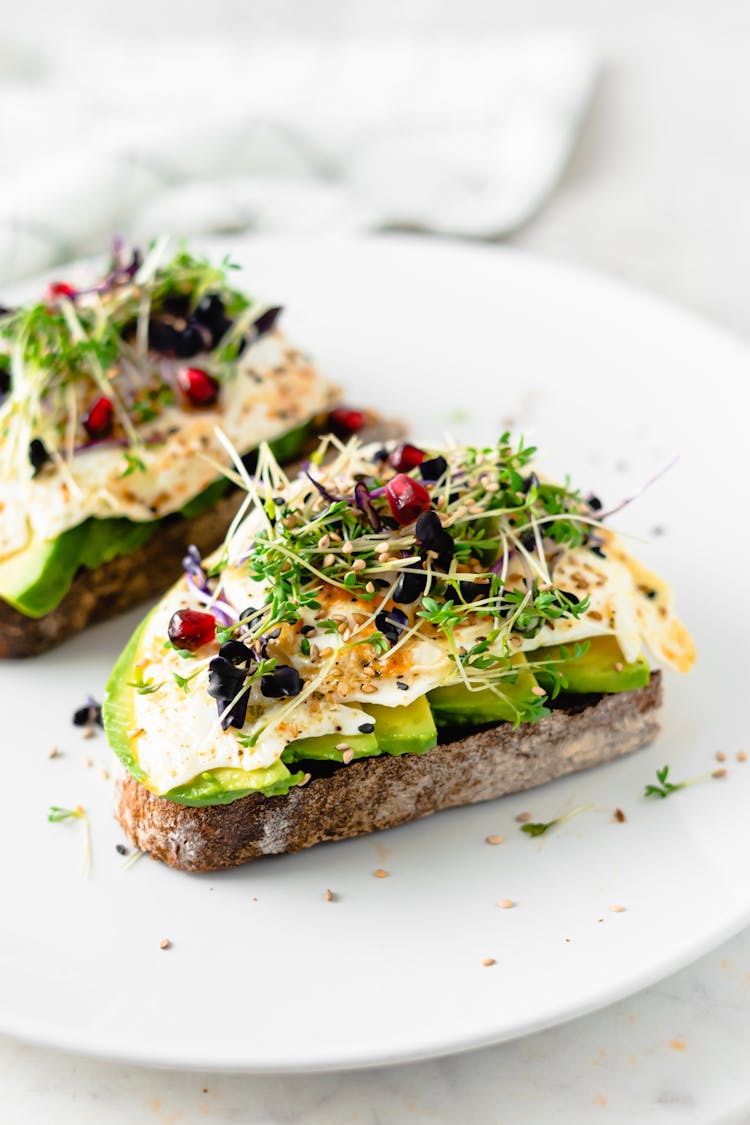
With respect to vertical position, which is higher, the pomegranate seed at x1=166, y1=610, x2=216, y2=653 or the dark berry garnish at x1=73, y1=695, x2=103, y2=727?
the pomegranate seed at x1=166, y1=610, x2=216, y2=653

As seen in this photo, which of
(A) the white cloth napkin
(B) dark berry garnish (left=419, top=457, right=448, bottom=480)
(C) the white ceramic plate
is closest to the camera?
(C) the white ceramic plate

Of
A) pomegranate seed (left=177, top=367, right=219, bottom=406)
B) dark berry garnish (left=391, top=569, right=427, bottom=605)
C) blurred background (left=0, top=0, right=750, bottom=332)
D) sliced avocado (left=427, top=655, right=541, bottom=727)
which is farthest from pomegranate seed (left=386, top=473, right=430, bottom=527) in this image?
blurred background (left=0, top=0, right=750, bottom=332)

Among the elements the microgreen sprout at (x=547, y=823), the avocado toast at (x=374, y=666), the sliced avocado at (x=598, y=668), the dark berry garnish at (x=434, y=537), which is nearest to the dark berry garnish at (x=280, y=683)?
the avocado toast at (x=374, y=666)

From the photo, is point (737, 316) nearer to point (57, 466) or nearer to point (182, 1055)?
point (57, 466)

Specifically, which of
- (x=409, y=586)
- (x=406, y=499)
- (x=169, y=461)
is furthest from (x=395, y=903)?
(x=169, y=461)

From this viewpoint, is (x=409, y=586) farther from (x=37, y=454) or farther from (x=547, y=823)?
(x=37, y=454)

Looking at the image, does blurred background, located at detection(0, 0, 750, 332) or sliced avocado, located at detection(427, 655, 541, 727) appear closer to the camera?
sliced avocado, located at detection(427, 655, 541, 727)

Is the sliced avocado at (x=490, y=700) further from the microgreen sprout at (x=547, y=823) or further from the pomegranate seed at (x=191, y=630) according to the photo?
the pomegranate seed at (x=191, y=630)

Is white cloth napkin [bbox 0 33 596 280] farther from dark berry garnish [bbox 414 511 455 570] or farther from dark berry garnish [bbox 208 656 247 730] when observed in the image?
dark berry garnish [bbox 208 656 247 730]
